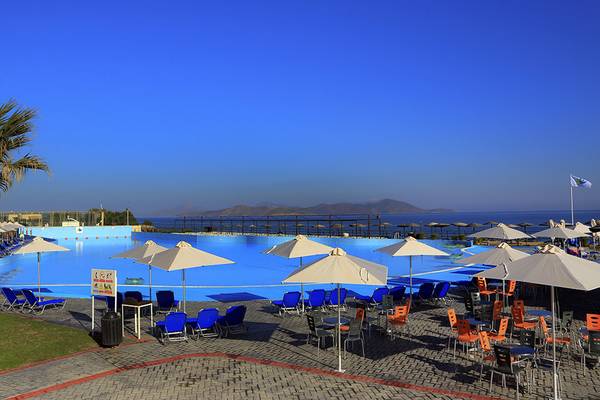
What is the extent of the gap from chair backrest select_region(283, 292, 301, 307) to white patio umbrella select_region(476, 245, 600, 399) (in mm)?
6423

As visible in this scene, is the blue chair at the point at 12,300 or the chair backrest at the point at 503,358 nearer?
the chair backrest at the point at 503,358

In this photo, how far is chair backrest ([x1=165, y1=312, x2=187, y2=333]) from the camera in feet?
31.7

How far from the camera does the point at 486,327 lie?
34.4ft

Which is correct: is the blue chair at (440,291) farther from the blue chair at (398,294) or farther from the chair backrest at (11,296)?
the chair backrest at (11,296)

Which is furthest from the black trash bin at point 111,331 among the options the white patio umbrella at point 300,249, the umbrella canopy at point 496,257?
the umbrella canopy at point 496,257

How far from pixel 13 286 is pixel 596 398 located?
1959cm

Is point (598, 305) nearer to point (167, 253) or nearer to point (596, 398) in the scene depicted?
point (596, 398)

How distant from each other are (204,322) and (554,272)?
260 inches

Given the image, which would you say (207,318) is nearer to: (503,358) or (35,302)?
(35,302)

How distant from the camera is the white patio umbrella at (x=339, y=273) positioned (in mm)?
7805

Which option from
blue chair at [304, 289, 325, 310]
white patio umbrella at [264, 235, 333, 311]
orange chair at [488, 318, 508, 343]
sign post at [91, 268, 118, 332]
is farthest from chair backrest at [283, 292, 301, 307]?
orange chair at [488, 318, 508, 343]

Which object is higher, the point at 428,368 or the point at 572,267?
the point at 572,267

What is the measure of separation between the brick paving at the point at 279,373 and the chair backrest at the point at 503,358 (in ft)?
1.17

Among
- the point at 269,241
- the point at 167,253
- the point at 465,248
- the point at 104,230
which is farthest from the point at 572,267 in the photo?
the point at 104,230
